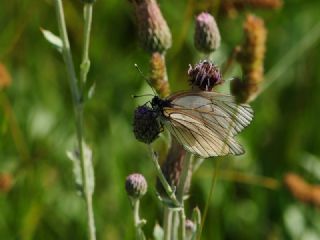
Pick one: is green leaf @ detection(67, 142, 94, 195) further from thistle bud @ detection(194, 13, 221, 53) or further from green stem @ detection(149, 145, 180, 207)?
thistle bud @ detection(194, 13, 221, 53)

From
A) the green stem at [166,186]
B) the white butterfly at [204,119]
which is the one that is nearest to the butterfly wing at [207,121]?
the white butterfly at [204,119]

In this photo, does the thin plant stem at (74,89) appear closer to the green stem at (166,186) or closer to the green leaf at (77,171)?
the green leaf at (77,171)

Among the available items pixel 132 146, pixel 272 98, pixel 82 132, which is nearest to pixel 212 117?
pixel 82 132

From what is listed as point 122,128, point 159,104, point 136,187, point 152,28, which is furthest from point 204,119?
point 122,128

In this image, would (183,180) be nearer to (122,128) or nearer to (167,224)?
(167,224)

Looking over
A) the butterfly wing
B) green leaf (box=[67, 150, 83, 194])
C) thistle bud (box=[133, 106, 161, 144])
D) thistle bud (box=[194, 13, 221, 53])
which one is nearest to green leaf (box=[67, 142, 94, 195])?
green leaf (box=[67, 150, 83, 194])

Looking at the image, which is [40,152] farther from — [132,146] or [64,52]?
[64,52]
